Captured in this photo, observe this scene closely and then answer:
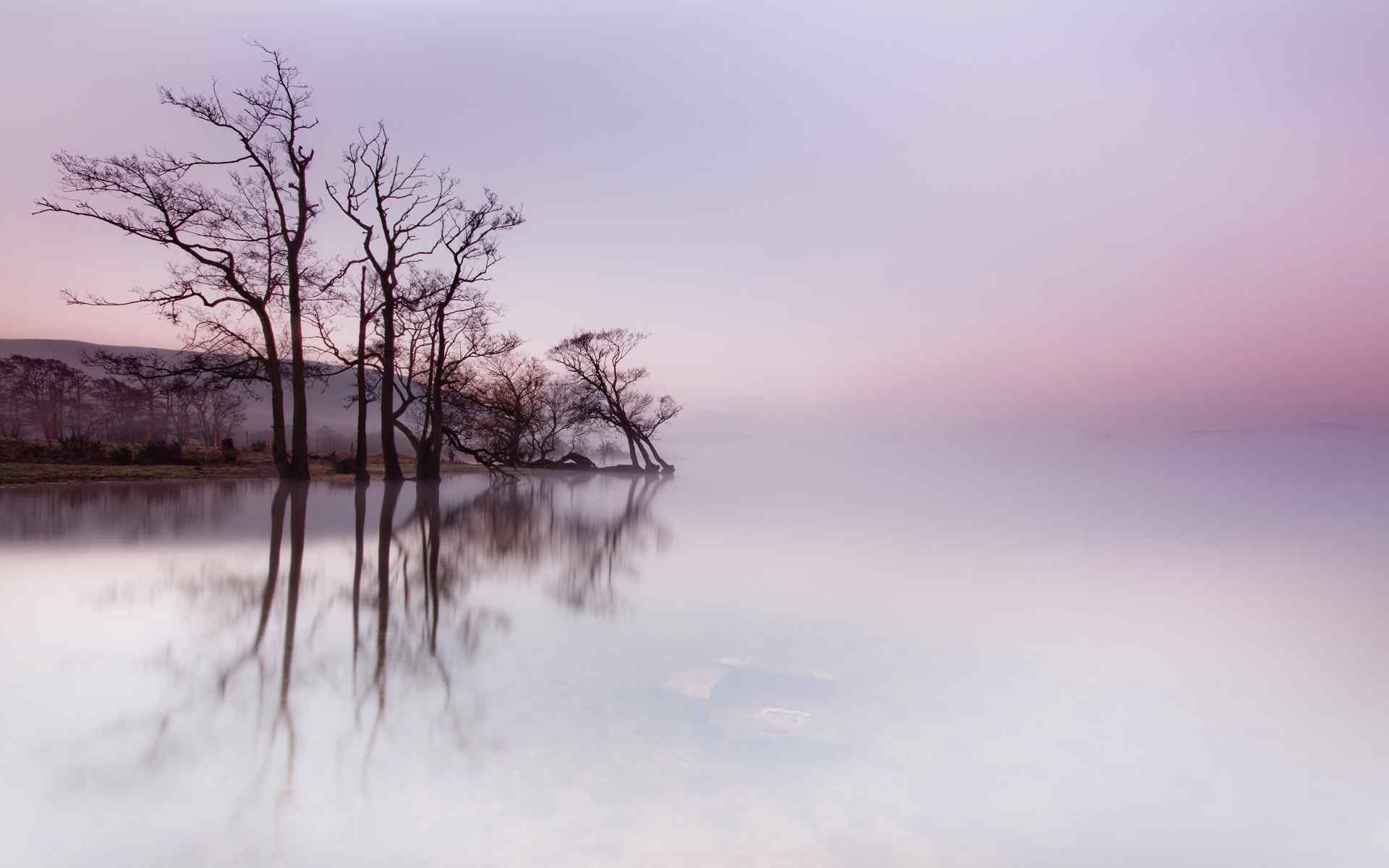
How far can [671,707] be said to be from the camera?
3.88 m

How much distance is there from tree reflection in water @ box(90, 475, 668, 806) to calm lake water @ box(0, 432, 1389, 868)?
0.03 meters

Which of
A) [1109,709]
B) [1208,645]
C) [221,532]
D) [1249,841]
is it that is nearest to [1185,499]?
[1208,645]

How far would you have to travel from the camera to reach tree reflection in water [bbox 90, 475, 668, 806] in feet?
11.4

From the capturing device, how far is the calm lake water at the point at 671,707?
104 inches

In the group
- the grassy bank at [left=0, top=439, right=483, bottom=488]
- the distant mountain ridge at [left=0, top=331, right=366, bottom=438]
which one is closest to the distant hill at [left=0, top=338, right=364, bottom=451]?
the distant mountain ridge at [left=0, top=331, right=366, bottom=438]

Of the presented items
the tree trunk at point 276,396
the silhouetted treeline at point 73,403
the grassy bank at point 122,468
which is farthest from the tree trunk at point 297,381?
the silhouetted treeline at point 73,403

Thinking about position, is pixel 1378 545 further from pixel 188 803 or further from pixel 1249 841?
pixel 188 803

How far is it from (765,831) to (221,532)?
10.3 meters

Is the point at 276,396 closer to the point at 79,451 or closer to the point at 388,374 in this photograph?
the point at 388,374

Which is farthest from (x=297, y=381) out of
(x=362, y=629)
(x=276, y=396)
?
(x=362, y=629)

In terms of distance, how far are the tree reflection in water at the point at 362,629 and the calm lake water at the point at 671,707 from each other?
0.11 feet

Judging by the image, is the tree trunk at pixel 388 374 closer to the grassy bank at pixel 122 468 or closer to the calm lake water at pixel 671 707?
the grassy bank at pixel 122 468

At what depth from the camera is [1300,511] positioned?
59.7 ft

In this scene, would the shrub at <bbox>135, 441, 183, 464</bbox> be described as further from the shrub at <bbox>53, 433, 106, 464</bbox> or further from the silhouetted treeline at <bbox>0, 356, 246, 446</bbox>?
the silhouetted treeline at <bbox>0, 356, 246, 446</bbox>
